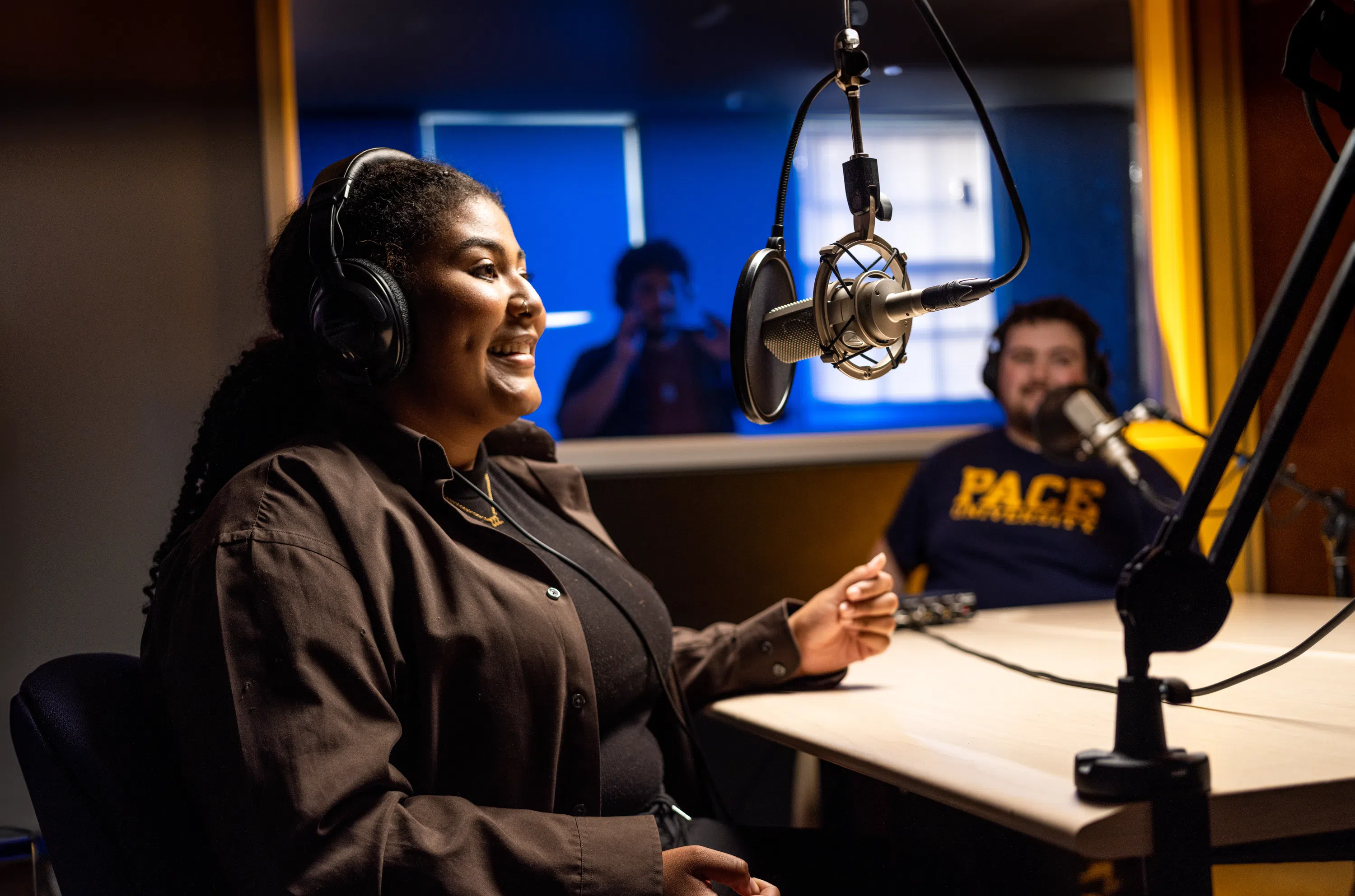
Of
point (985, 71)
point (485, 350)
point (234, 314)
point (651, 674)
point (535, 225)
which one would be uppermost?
point (985, 71)

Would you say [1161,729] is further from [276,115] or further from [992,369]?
[276,115]

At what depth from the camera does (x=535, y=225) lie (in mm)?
2709

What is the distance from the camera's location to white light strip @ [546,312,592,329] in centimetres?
273

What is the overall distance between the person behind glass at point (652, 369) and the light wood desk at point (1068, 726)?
102cm

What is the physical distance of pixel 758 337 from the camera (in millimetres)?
992

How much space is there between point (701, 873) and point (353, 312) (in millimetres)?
656

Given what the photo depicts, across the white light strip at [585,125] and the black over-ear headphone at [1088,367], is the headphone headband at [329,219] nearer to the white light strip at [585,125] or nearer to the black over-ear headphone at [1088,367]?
the white light strip at [585,125]

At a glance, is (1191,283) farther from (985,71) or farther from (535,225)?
(535,225)

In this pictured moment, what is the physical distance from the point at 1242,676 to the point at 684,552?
1612mm

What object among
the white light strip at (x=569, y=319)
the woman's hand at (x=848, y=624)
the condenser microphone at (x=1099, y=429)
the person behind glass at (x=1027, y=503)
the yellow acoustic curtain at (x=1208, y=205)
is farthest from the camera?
the yellow acoustic curtain at (x=1208, y=205)

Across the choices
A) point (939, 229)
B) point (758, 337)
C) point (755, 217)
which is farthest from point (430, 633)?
point (939, 229)

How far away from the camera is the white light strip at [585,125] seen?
265cm

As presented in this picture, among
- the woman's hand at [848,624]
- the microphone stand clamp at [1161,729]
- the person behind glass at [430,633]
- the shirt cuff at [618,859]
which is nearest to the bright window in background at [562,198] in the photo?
the person behind glass at [430,633]

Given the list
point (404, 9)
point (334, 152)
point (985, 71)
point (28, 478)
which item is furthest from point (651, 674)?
point (985, 71)
